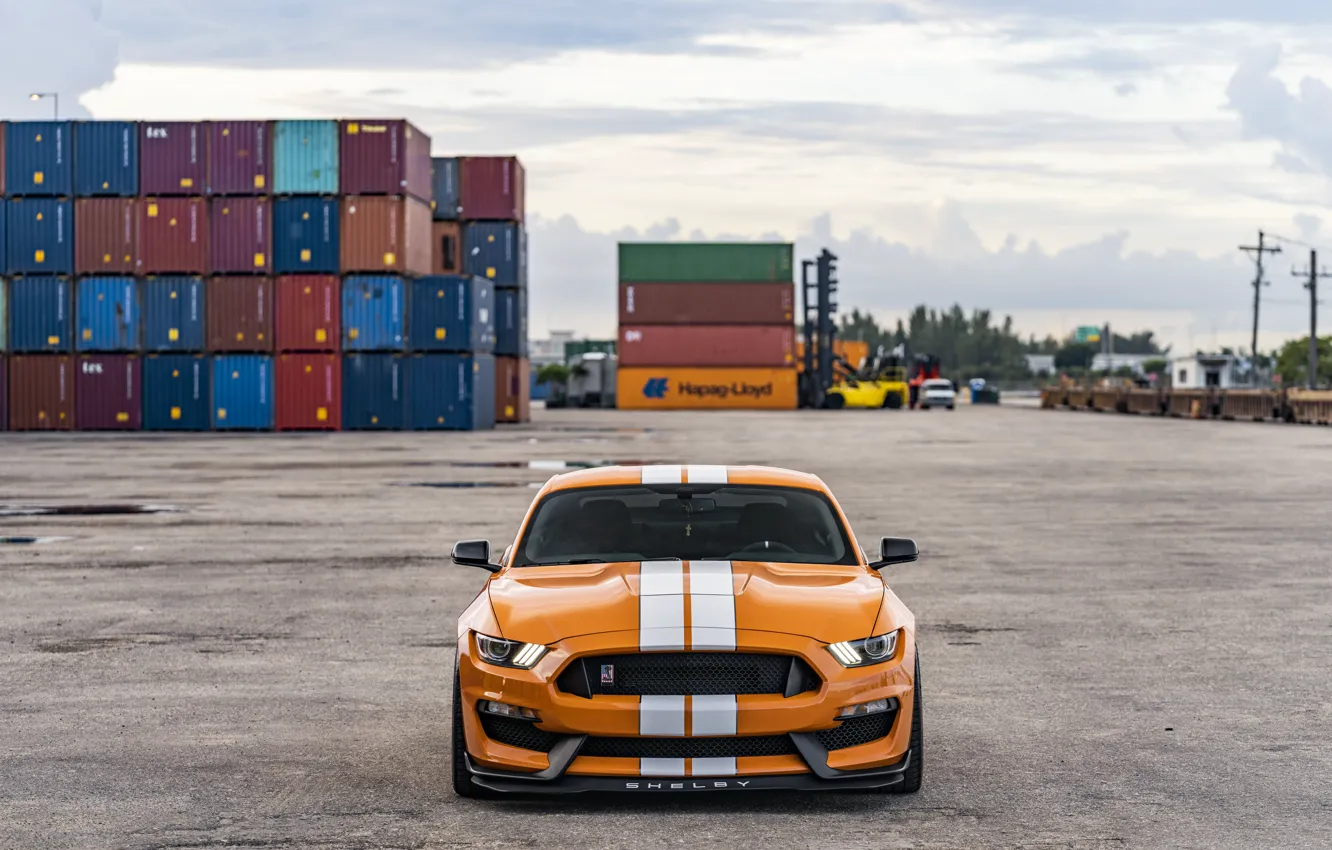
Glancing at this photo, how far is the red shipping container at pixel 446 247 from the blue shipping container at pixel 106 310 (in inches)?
520

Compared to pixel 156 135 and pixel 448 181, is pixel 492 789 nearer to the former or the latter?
pixel 156 135

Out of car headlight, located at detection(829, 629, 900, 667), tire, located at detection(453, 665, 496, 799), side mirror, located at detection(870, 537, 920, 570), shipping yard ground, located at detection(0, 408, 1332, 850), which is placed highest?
side mirror, located at detection(870, 537, 920, 570)

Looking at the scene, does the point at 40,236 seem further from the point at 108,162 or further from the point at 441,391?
the point at 441,391

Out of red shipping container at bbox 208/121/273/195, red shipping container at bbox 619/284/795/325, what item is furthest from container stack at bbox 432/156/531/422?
red shipping container at bbox 619/284/795/325

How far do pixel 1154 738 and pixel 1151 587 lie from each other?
584 centimetres

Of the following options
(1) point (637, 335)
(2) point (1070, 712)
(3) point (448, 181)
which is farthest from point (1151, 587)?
(1) point (637, 335)

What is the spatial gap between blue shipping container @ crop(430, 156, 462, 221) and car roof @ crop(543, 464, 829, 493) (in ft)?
181

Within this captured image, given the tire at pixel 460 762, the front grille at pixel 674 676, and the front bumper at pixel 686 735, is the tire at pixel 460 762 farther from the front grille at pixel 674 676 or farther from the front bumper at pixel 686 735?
the front grille at pixel 674 676

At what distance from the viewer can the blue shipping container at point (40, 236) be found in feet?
166

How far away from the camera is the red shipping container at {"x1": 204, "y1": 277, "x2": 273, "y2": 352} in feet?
167

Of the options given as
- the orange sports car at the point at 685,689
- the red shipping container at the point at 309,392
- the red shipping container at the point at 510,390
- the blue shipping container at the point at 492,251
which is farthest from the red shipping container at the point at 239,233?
the orange sports car at the point at 685,689

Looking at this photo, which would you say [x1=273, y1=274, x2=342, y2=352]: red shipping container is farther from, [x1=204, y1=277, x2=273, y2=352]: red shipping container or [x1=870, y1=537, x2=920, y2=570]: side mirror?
[x1=870, y1=537, x2=920, y2=570]: side mirror

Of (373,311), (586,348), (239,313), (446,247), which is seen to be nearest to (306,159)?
(373,311)

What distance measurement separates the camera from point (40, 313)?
50938 mm
